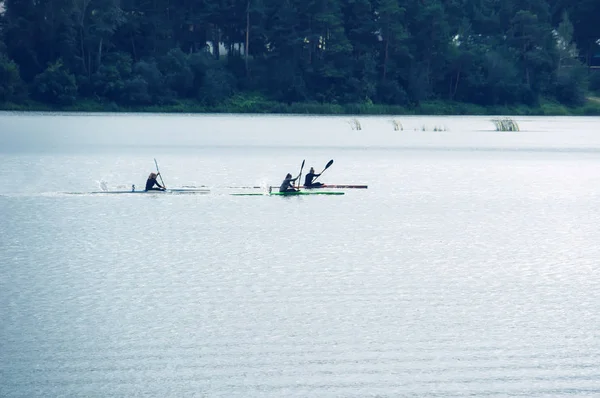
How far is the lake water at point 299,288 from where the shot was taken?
17984 millimetres

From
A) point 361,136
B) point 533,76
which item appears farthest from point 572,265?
point 533,76

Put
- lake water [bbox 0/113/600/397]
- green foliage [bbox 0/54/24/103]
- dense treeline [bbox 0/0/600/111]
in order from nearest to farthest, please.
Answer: lake water [bbox 0/113/600/397] < green foliage [bbox 0/54/24/103] < dense treeline [bbox 0/0/600/111]

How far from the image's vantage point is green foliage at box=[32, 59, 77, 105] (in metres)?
136

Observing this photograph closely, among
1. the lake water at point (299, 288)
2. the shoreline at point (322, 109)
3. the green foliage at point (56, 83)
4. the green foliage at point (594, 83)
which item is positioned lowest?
the shoreline at point (322, 109)

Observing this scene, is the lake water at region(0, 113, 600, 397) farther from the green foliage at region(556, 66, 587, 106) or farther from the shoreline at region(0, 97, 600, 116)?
the green foliage at region(556, 66, 587, 106)

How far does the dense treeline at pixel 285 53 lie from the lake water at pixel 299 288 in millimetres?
82262

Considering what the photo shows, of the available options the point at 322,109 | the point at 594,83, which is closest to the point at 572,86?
the point at 594,83

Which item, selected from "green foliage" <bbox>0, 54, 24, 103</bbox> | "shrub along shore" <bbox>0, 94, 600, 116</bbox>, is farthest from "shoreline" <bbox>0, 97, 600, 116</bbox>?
"green foliage" <bbox>0, 54, 24, 103</bbox>

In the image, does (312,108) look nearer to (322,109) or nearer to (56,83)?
(322,109)

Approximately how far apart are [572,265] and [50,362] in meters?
16.0

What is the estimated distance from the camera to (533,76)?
16050 centimetres

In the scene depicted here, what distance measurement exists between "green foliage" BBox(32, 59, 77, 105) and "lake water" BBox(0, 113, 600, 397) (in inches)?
3088

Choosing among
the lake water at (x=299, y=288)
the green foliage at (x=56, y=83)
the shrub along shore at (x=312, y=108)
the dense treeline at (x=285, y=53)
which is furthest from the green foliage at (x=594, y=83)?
the lake water at (x=299, y=288)

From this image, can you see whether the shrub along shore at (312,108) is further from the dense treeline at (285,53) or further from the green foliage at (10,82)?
the green foliage at (10,82)
